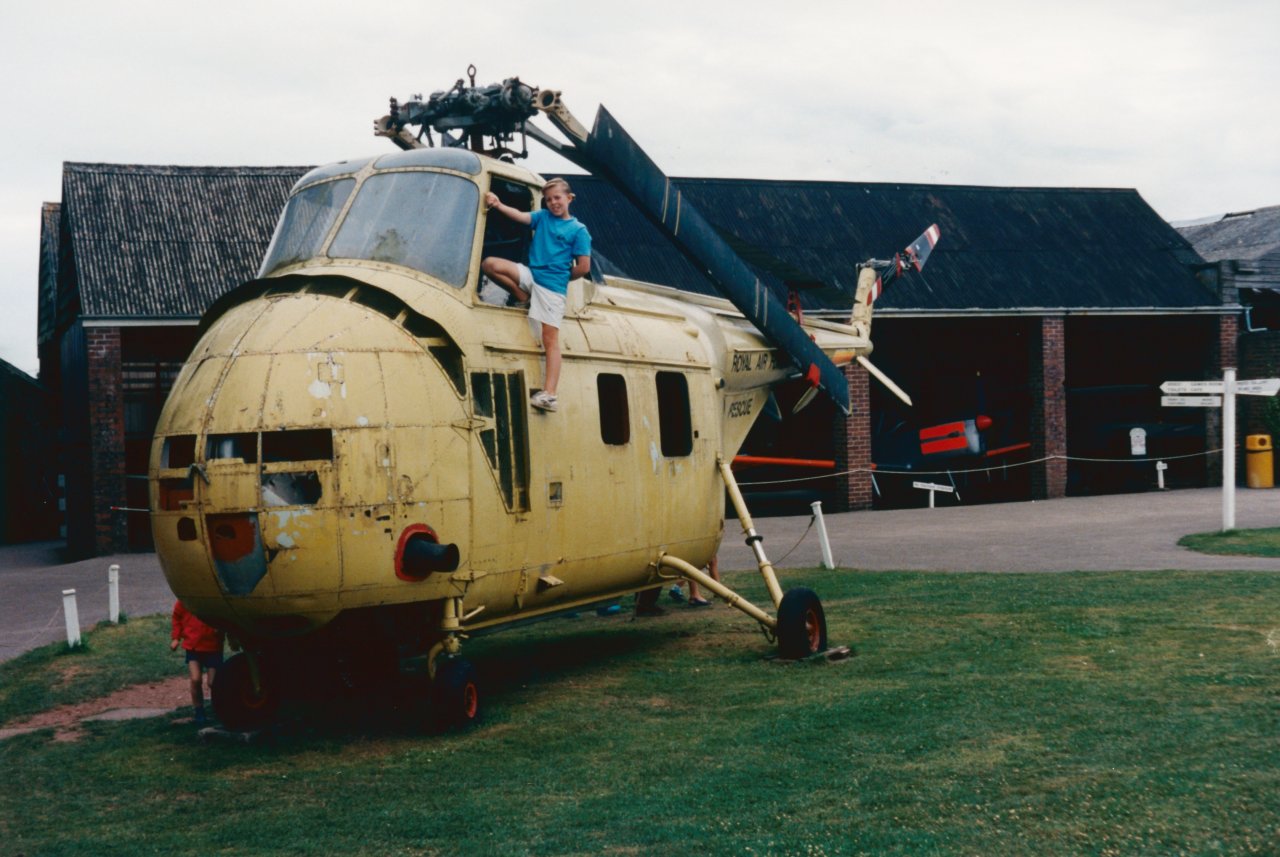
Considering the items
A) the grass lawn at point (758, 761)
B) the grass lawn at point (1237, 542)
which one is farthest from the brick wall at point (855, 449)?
the grass lawn at point (758, 761)

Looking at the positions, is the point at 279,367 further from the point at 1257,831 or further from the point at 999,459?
the point at 999,459

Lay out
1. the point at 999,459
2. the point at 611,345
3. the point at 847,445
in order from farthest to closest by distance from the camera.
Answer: the point at 999,459 < the point at 847,445 < the point at 611,345

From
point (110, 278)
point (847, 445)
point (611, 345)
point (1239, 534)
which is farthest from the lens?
point (847, 445)

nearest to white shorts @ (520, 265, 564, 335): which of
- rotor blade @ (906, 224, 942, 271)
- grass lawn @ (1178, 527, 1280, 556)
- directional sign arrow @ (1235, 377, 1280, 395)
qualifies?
rotor blade @ (906, 224, 942, 271)

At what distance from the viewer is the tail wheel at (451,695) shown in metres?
8.62

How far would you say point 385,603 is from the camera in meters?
8.18

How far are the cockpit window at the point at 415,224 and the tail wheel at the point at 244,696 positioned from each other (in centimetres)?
288

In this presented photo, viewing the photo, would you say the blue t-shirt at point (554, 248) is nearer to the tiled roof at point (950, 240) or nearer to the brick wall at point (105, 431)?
the brick wall at point (105, 431)

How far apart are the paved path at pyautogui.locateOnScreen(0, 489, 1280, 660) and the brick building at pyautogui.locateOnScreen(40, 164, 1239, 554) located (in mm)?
1931

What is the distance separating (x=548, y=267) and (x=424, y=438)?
184 centimetres

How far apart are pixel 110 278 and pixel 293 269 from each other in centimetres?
1715

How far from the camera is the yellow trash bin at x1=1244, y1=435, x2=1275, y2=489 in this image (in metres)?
32.6

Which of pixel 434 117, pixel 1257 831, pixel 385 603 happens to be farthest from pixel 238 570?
pixel 1257 831

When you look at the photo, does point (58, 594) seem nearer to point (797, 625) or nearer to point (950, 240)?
point (797, 625)
